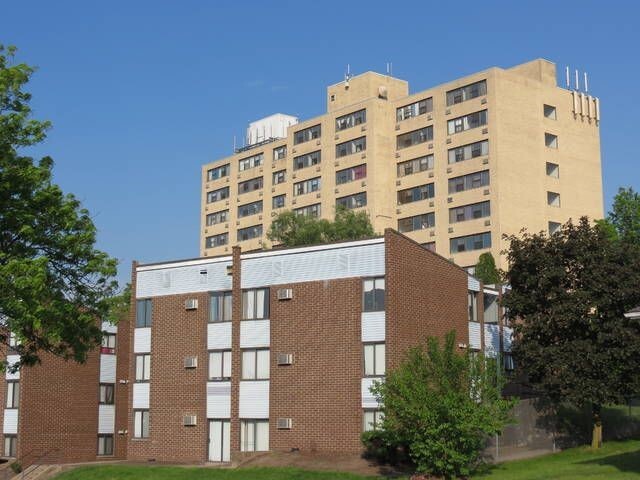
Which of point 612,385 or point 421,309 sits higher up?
point 421,309

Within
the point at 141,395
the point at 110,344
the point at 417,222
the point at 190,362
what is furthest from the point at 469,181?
the point at 141,395

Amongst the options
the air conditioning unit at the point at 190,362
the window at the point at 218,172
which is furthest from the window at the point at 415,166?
the air conditioning unit at the point at 190,362

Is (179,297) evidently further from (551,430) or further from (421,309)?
(551,430)

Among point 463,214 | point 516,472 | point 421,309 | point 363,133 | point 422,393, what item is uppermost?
point 363,133

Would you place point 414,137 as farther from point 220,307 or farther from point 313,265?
point 313,265

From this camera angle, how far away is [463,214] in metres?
88.4

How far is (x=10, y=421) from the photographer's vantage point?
176ft

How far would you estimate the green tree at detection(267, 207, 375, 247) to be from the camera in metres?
80.1

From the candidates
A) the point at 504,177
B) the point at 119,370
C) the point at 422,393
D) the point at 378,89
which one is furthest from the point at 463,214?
the point at 422,393

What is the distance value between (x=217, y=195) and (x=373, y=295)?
247ft

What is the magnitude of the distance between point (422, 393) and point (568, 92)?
62.2 metres

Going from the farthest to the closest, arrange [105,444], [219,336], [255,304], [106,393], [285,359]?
1. [106,393]
2. [105,444]
3. [219,336]
4. [255,304]
5. [285,359]

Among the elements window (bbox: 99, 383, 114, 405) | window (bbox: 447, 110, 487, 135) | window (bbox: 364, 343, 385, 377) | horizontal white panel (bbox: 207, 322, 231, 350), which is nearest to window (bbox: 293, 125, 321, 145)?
window (bbox: 447, 110, 487, 135)

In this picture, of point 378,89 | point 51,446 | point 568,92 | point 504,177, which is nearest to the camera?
point 51,446
